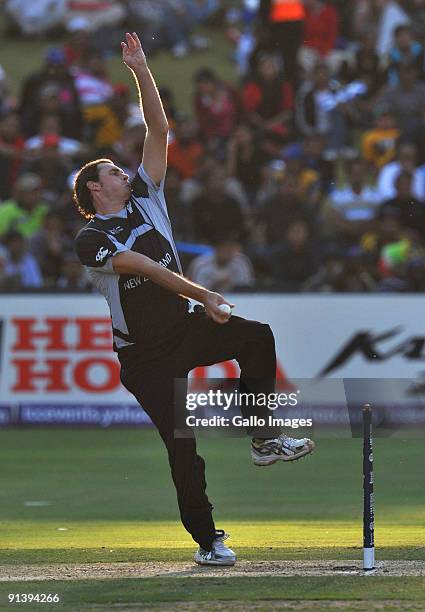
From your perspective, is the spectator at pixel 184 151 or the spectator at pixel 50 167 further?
the spectator at pixel 184 151

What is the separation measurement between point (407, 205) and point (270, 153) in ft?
8.93

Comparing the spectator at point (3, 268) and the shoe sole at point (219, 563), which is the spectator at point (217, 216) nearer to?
the spectator at point (3, 268)

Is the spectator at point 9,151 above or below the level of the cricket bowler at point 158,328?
above

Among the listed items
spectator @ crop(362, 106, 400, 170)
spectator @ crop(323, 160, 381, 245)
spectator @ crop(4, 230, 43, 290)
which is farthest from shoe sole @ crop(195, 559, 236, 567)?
spectator @ crop(362, 106, 400, 170)

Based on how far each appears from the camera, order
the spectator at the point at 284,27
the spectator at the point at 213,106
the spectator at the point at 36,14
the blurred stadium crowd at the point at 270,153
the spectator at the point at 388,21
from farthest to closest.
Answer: the spectator at the point at 36,14 < the spectator at the point at 388,21 < the spectator at the point at 284,27 < the spectator at the point at 213,106 < the blurred stadium crowd at the point at 270,153

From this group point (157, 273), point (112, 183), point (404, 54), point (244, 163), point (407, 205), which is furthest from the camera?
point (404, 54)

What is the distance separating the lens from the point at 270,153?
21.6 meters

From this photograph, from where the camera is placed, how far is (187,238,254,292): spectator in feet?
59.7

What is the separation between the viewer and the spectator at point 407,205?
19.6 metres

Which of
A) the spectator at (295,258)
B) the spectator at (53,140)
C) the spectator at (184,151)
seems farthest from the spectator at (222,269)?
the spectator at (53,140)

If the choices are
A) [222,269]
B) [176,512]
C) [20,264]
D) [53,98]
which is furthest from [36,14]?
[176,512]

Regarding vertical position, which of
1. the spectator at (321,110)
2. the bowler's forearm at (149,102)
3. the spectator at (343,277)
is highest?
the spectator at (321,110)

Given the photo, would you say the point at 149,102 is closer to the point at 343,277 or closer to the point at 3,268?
the point at 343,277

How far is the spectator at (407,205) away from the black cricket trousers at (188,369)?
11.2 meters
